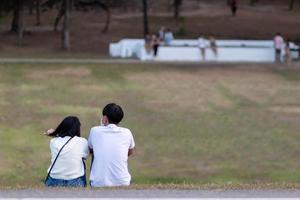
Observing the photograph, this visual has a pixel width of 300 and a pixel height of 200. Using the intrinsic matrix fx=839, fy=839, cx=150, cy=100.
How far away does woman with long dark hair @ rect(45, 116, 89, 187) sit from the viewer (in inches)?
373

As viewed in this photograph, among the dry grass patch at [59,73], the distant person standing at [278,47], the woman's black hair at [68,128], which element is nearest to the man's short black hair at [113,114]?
the woman's black hair at [68,128]

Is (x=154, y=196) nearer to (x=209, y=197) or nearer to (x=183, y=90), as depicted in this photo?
(x=209, y=197)

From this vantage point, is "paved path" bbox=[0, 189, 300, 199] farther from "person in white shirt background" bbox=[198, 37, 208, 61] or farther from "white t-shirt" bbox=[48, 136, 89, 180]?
"person in white shirt background" bbox=[198, 37, 208, 61]

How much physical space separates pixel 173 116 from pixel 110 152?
17.6 metres

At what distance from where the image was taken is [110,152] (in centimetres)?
934

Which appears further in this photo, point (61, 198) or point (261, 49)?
point (261, 49)

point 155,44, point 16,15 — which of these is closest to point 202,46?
point 155,44

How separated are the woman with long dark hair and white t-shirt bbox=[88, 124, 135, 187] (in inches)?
8.2

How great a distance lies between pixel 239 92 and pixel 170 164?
1482 cm

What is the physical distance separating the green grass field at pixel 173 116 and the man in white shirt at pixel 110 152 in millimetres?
2145

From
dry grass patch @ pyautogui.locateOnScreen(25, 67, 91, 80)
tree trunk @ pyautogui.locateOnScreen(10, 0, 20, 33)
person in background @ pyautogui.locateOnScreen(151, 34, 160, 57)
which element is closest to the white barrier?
person in background @ pyautogui.locateOnScreen(151, 34, 160, 57)

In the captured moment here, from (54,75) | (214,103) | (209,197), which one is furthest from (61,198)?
(54,75)

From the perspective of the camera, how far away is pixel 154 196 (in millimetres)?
8508

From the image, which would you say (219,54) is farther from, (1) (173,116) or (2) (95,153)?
(2) (95,153)
